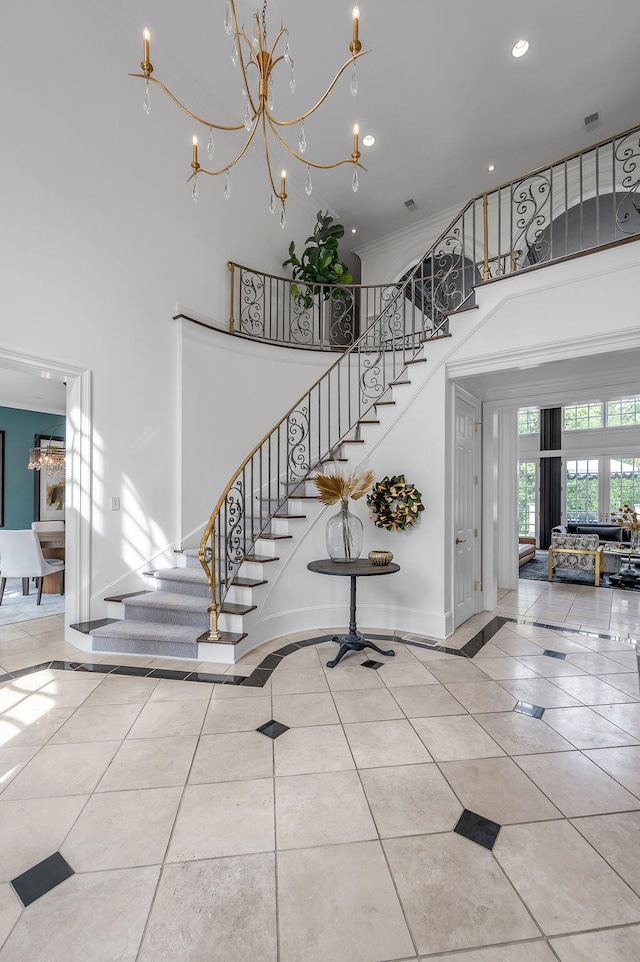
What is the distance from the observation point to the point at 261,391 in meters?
5.83

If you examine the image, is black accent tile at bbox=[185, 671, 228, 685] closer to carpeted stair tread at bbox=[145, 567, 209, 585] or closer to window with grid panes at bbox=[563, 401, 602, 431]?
carpeted stair tread at bbox=[145, 567, 209, 585]

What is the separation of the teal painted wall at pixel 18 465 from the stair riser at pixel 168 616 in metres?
5.61

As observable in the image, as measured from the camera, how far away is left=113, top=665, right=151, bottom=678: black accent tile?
3549 mm

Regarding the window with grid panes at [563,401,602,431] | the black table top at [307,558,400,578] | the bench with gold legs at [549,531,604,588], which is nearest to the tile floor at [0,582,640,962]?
the black table top at [307,558,400,578]

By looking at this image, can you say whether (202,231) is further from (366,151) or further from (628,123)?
(628,123)

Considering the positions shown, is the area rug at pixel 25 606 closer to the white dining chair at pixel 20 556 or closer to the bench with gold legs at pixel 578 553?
the white dining chair at pixel 20 556

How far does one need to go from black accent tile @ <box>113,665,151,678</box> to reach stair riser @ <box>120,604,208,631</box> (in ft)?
1.81

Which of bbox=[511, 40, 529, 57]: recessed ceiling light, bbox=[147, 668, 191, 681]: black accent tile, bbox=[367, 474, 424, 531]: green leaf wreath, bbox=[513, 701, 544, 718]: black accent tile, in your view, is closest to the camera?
bbox=[513, 701, 544, 718]: black accent tile

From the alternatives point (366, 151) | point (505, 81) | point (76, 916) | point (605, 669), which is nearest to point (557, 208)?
point (505, 81)

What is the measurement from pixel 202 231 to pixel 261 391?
202 centimetres

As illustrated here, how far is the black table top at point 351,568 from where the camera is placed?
12.0ft

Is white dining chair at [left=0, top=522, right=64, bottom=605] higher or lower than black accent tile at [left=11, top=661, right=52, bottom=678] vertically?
higher

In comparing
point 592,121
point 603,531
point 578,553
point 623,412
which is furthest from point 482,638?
point 623,412

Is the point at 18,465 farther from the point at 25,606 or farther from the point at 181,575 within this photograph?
the point at 181,575
